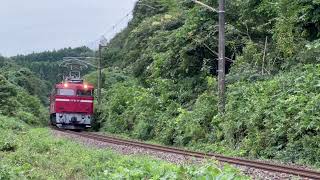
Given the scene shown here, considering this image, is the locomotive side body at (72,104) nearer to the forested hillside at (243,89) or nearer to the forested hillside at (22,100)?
the forested hillside at (243,89)

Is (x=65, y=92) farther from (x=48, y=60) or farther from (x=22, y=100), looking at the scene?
(x=48, y=60)

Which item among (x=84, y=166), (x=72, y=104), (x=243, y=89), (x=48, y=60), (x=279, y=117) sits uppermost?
(x=48, y=60)

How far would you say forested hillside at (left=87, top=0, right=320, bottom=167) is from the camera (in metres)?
16.6

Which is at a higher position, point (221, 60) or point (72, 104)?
point (221, 60)

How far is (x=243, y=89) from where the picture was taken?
20.5 meters

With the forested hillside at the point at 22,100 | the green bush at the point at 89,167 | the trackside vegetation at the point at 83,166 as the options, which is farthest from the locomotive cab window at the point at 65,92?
the green bush at the point at 89,167

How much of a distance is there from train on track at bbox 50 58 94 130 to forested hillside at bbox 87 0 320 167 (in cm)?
227

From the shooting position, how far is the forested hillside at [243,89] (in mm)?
16562

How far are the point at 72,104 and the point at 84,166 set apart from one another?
23640 mm

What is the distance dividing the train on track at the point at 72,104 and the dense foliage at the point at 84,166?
16138mm

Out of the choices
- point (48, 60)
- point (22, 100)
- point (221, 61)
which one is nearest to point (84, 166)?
point (221, 61)

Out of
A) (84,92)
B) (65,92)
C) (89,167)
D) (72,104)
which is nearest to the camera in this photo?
(89,167)

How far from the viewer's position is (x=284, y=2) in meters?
22.5

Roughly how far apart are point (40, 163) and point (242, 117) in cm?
785
